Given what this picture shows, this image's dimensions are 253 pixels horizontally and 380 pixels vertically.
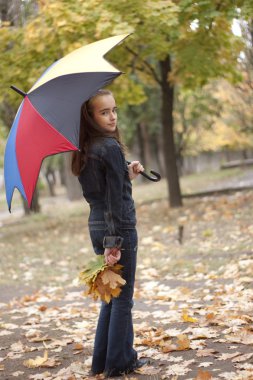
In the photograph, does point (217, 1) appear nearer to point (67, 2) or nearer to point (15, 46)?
point (67, 2)

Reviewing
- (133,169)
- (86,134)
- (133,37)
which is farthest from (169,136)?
(86,134)

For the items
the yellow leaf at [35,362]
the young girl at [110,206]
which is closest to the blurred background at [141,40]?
the young girl at [110,206]

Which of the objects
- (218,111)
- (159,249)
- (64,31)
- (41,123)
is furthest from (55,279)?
(218,111)

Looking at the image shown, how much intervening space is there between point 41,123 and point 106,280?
1.11 meters

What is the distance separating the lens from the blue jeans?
12.6ft

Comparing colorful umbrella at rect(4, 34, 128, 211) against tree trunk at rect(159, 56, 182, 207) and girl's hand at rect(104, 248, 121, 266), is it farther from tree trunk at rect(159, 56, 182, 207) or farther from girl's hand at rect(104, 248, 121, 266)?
tree trunk at rect(159, 56, 182, 207)

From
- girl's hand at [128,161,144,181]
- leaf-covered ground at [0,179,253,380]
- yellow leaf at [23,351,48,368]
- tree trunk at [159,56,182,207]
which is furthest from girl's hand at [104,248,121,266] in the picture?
tree trunk at [159,56,182,207]

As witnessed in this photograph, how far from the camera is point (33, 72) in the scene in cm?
1164

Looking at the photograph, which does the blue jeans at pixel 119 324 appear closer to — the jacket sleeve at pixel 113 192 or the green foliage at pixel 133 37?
the jacket sleeve at pixel 113 192

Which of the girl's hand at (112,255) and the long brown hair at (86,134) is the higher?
the long brown hair at (86,134)

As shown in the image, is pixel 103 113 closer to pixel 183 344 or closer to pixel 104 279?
pixel 104 279

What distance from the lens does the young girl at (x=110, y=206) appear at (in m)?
3.65

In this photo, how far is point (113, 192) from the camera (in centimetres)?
363

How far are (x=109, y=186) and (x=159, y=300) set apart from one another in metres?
3.58
